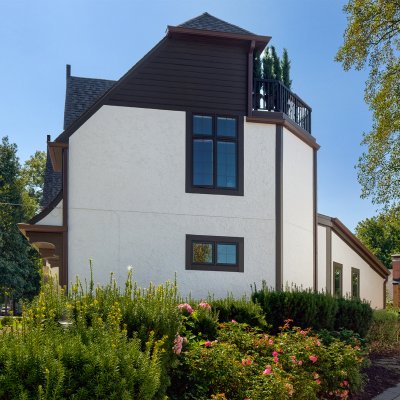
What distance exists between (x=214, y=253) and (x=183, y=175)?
77.0 inches

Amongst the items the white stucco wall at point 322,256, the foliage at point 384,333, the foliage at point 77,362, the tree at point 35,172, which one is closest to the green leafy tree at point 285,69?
the white stucco wall at point 322,256

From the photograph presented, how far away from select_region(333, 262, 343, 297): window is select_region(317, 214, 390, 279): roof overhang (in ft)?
3.13

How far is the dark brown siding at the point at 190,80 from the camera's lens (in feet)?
47.2

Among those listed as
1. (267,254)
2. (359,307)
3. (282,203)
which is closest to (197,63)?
(282,203)

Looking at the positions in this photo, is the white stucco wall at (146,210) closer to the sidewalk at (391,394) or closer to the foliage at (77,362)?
the sidewalk at (391,394)

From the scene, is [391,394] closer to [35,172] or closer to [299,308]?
[299,308]

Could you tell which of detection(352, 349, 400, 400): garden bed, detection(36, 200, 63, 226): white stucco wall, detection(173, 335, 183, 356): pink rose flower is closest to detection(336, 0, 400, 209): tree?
detection(352, 349, 400, 400): garden bed

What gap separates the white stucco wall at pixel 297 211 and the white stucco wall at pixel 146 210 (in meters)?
0.83

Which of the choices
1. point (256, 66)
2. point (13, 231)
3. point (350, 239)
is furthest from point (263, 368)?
point (13, 231)

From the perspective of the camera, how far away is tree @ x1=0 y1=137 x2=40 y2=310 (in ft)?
113

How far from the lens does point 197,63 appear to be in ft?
48.2

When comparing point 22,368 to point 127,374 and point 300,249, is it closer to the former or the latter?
point 127,374

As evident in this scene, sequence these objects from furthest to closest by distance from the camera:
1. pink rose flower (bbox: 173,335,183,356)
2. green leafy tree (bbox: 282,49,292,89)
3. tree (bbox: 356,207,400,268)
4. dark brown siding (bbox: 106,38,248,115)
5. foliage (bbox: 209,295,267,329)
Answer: tree (bbox: 356,207,400,268) < green leafy tree (bbox: 282,49,292,89) < dark brown siding (bbox: 106,38,248,115) < foliage (bbox: 209,295,267,329) < pink rose flower (bbox: 173,335,183,356)

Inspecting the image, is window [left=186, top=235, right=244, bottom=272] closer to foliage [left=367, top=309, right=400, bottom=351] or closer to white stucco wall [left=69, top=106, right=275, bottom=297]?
white stucco wall [left=69, top=106, right=275, bottom=297]
